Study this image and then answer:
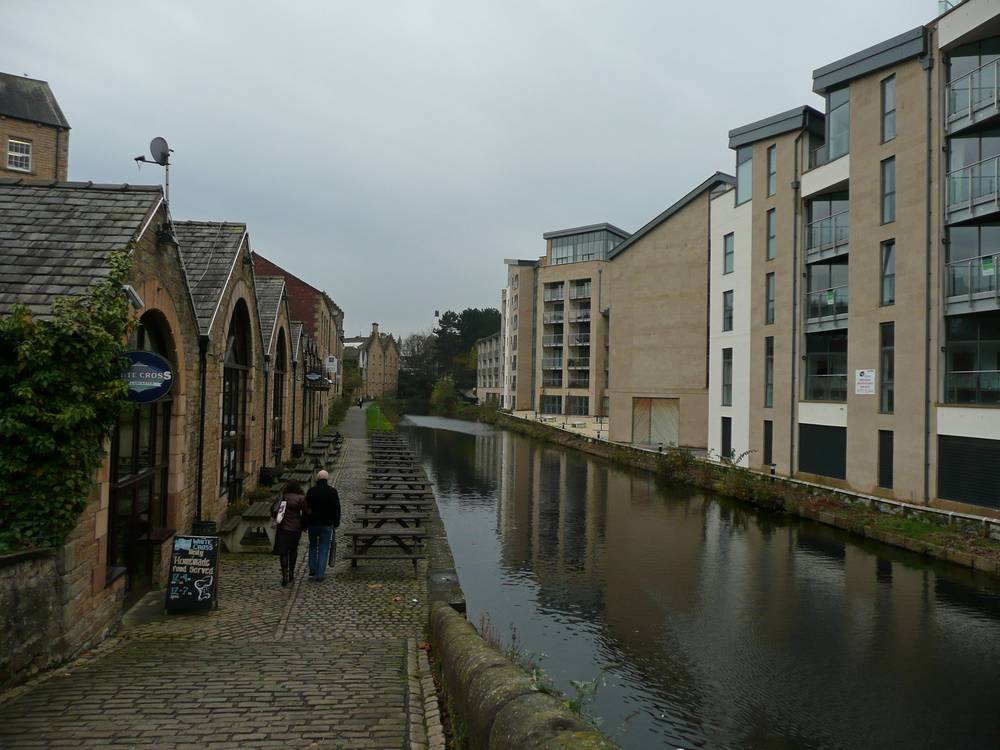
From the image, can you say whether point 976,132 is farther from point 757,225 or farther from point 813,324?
point 757,225

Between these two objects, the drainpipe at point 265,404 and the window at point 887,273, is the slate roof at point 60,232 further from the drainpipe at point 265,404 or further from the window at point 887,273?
the window at point 887,273

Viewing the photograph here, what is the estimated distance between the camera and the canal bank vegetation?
1381 centimetres

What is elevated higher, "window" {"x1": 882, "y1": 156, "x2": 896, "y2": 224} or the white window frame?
the white window frame

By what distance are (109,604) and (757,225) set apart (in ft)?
77.8

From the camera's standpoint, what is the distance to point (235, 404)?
14477 mm

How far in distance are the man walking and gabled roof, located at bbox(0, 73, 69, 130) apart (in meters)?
32.2

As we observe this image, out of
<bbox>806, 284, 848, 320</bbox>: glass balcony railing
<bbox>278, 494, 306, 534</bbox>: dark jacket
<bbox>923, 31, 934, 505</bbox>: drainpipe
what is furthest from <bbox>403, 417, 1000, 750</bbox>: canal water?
<bbox>806, 284, 848, 320</bbox>: glass balcony railing

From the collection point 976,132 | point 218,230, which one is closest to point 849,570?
point 976,132

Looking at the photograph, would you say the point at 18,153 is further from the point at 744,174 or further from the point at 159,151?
the point at 744,174

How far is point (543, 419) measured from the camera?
5384cm

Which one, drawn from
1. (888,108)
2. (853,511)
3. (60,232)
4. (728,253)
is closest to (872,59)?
(888,108)

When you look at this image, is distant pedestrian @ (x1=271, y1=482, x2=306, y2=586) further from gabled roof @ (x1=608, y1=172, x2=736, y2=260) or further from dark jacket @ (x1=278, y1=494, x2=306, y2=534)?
gabled roof @ (x1=608, y1=172, x2=736, y2=260)

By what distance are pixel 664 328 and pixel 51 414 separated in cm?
3196

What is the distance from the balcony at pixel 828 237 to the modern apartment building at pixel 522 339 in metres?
41.1
